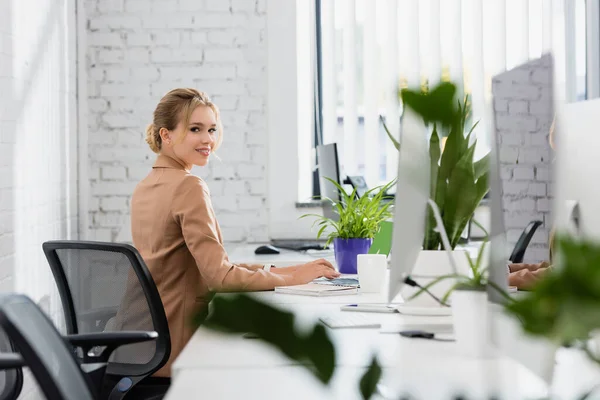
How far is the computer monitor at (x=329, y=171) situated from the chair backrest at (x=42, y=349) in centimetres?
194

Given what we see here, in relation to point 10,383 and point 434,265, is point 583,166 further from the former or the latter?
point 10,383

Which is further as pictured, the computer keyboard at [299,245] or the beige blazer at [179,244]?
the computer keyboard at [299,245]

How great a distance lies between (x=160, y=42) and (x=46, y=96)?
0.80 meters

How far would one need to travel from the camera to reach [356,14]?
4.35 meters

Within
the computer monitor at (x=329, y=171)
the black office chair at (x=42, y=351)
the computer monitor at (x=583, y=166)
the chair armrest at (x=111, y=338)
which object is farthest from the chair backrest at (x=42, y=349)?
the computer monitor at (x=329, y=171)

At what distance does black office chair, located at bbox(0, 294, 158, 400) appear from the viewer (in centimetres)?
111

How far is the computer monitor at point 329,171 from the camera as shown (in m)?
3.31

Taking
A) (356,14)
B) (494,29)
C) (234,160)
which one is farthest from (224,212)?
(494,29)

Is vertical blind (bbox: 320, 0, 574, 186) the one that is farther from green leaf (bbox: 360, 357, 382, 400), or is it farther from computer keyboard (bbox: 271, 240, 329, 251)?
green leaf (bbox: 360, 357, 382, 400)

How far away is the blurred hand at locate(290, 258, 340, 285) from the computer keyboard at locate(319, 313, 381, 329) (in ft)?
1.77

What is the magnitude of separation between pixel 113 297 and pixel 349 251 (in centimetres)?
82

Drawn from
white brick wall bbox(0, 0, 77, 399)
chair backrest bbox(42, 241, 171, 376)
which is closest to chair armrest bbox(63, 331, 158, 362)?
chair backrest bbox(42, 241, 171, 376)

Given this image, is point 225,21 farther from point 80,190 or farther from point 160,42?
point 80,190

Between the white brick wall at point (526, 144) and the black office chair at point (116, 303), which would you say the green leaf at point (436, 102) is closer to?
the white brick wall at point (526, 144)
